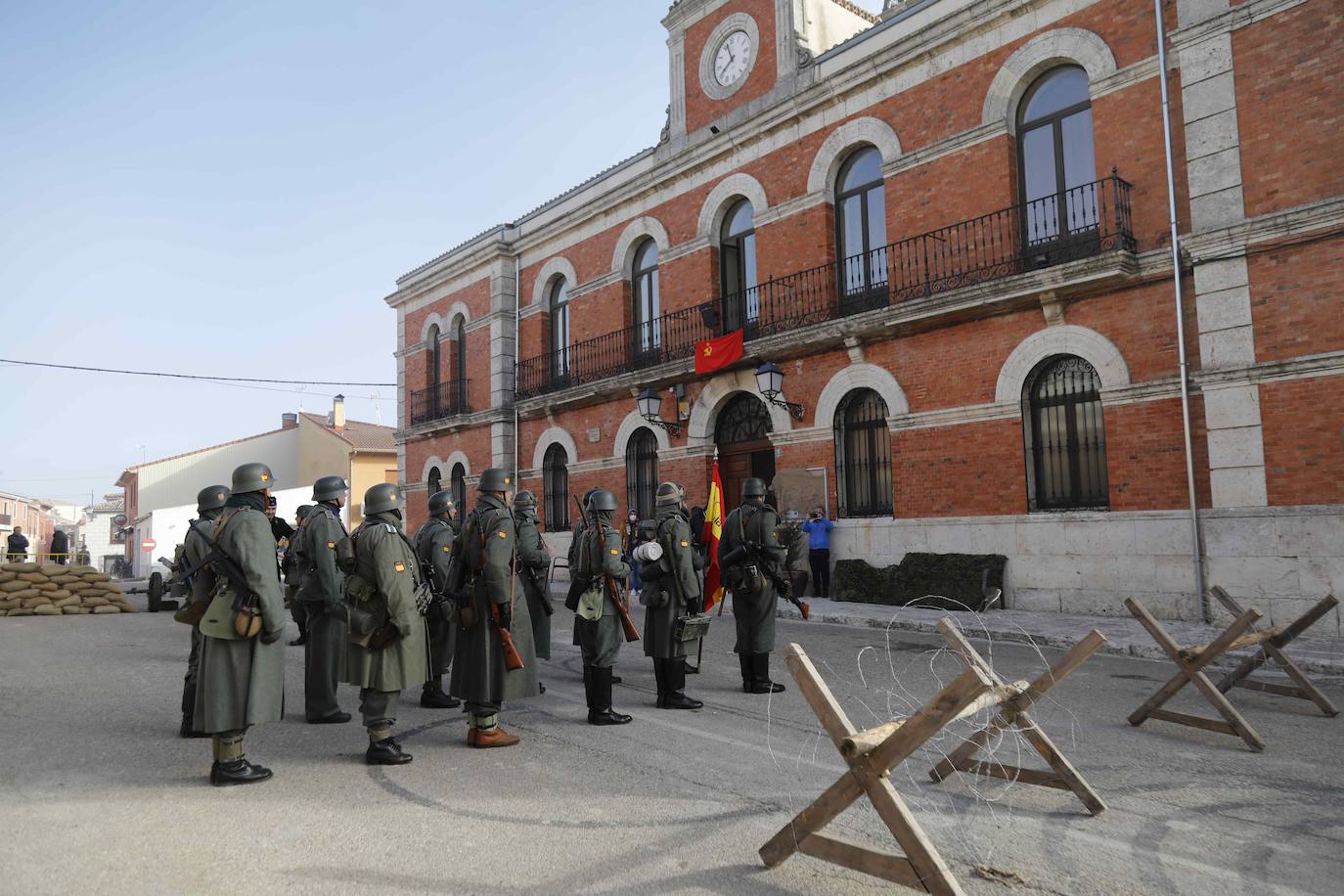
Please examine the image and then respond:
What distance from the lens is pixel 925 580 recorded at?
12898 millimetres

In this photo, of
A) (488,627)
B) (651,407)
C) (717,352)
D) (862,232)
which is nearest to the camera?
(488,627)

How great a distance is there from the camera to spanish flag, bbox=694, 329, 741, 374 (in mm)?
16062

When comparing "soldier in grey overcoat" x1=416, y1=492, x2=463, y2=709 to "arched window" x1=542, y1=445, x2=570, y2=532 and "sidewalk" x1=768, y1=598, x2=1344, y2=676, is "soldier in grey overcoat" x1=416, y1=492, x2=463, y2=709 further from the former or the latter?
"arched window" x1=542, y1=445, x2=570, y2=532

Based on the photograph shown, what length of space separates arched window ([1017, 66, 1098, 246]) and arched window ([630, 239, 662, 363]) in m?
8.09

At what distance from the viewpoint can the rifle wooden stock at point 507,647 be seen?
19.2 feet

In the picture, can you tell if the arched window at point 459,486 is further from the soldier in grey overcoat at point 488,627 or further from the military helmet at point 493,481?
the soldier in grey overcoat at point 488,627

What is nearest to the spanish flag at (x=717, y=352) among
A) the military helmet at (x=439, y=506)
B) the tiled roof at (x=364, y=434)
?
the military helmet at (x=439, y=506)

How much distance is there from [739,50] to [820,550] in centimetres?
1004

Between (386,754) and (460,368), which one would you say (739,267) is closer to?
(460,368)

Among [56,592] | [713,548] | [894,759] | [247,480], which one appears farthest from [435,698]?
[56,592]

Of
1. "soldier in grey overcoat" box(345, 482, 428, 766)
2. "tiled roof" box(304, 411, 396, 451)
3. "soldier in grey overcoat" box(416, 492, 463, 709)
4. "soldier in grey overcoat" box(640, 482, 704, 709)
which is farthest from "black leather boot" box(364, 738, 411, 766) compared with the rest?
"tiled roof" box(304, 411, 396, 451)

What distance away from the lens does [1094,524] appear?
1155cm

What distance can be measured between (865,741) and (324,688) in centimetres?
→ 509

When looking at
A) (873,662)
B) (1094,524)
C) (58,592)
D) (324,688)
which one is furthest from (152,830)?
(58,592)
